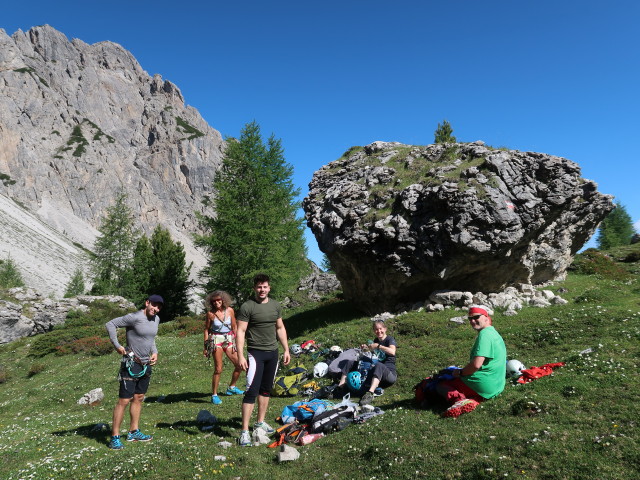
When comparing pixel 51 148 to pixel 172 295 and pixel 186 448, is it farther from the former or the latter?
pixel 186 448

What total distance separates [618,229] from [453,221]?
6869 cm

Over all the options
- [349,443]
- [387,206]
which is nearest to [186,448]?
[349,443]

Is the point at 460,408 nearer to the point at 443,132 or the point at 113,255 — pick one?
the point at 443,132

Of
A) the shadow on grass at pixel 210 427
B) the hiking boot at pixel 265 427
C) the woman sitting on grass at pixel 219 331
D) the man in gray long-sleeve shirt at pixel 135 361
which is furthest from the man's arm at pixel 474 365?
the woman sitting on grass at pixel 219 331

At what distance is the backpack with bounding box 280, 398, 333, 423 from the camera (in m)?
8.52

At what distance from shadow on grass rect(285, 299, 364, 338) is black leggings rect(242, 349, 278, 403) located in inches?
563

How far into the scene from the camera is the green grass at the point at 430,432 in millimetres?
5676

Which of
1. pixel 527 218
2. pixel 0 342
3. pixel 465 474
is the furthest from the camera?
pixel 0 342

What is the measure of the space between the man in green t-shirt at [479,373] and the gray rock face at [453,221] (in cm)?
1209

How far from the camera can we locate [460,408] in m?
7.62

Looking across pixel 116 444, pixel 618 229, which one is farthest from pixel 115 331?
pixel 618 229

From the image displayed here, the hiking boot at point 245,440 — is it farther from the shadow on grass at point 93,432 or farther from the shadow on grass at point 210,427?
the shadow on grass at point 93,432

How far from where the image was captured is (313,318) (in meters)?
26.1

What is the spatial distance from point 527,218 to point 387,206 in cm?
790
